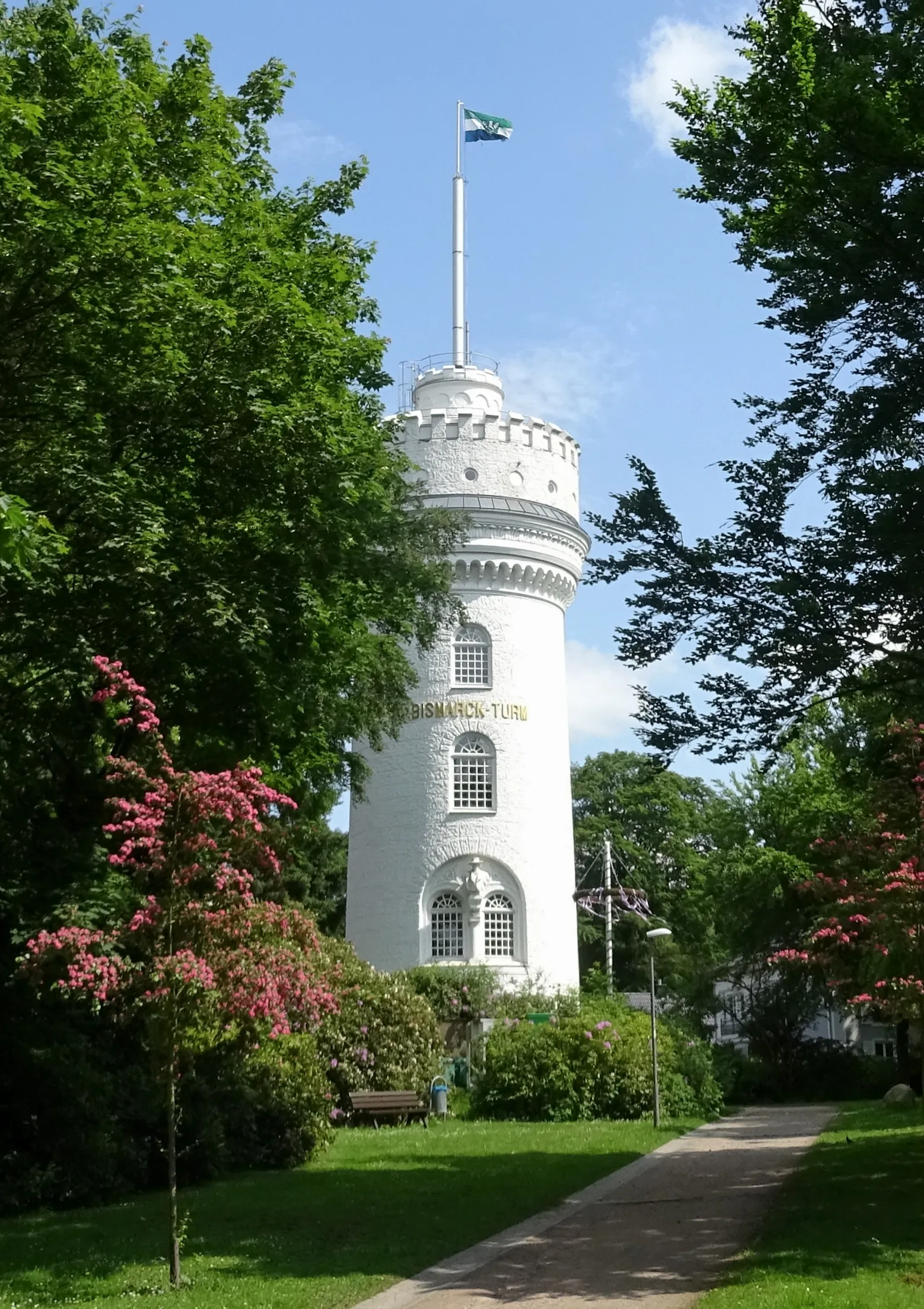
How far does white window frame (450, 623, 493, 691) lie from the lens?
3738cm

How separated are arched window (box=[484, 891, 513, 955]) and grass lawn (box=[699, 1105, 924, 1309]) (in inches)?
671

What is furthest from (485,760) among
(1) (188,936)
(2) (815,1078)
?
(1) (188,936)

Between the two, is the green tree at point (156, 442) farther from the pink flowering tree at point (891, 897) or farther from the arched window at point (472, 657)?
the arched window at point (472, 657)

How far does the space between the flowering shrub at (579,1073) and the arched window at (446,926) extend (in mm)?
6801

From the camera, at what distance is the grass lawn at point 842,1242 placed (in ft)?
31.5

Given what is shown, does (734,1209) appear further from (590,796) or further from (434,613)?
(590,796)

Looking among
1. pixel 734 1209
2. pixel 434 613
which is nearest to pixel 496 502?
pixel 434 613

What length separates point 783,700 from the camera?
14.8 m

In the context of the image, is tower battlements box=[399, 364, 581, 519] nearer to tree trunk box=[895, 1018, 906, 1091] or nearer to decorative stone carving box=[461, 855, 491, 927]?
decorative stone carving box=[461, 855, 491, 927]

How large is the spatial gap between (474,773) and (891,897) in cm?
2155

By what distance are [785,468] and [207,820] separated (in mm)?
6956

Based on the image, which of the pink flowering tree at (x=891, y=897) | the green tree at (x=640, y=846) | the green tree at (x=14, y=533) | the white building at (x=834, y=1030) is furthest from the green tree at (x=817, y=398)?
A: the green tree at (x=640, y=846)

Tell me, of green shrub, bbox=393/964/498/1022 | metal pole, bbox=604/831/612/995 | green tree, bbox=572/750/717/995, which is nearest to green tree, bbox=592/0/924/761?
green shrub, bbox=393/964/498/1022

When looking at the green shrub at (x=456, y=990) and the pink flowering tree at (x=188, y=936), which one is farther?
the green shrub at (x=456, y=990)
